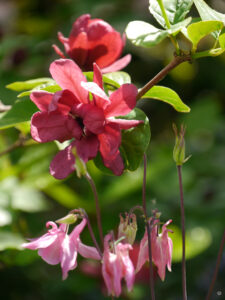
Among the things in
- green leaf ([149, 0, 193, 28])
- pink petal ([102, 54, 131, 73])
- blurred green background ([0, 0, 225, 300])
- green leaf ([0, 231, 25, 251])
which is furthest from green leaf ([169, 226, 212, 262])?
green leaf ([149, 0, 193, 28])

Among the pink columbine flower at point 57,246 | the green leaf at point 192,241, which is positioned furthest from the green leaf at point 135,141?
the green leaf at point 192,241

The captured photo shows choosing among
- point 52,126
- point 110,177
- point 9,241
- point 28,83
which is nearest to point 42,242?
point 52,126

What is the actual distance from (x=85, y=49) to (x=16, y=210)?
50 cm

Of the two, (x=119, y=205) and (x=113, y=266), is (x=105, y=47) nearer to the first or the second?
(x=113, y=266)

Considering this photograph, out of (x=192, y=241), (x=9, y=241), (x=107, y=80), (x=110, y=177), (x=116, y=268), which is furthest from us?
(x=110, y=177)

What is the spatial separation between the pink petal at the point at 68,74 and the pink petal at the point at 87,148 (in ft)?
0.18

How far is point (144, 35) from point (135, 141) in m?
0.13

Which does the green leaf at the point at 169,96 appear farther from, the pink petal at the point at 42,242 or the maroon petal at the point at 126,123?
the pink petal at the point at 42,242

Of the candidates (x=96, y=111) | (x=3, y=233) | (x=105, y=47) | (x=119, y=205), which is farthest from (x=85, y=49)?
(x=119, y=205)

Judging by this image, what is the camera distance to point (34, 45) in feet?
4.25

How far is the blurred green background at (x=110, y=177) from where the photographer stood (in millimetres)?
1182

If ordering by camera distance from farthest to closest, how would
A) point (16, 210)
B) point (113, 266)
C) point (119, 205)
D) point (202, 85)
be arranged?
1. point (202, 85)
2. point (119, 205)
3. point (16, 210)
4. point (113, 266)

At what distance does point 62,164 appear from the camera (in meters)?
0.63

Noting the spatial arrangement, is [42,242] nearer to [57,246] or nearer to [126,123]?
[57,246]
